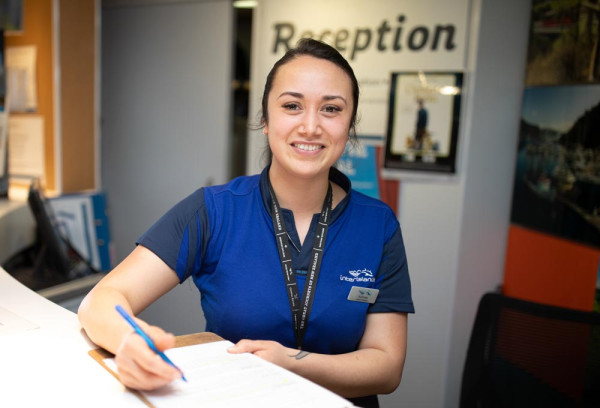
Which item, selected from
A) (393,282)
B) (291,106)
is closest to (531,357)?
(393,282)

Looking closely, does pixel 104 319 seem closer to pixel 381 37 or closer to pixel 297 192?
pixel 297 192

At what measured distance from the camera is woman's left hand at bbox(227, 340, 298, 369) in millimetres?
978

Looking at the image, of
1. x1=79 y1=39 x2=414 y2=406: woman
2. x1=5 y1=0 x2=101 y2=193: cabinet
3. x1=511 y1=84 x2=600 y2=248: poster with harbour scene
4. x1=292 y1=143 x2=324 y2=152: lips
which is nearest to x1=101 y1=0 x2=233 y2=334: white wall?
x1=5 y1=0 x2=101 y2=193: cabinet

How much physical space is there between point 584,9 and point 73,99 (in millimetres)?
2528

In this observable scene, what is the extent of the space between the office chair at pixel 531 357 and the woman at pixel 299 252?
39 centimetres

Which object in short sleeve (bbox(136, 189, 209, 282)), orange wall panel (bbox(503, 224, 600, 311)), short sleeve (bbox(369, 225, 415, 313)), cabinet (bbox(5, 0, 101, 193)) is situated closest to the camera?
short sleeve (bbox(136, 189, 209, 282))

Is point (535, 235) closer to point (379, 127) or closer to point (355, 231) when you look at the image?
point (379, 127)

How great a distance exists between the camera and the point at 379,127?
2955mm

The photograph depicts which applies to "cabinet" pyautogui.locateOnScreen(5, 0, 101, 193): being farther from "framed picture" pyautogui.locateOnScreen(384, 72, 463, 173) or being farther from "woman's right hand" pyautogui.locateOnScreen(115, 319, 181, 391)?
"woman's right hand" pyautogui.locateOnScreen(115, 319, 181, 391)

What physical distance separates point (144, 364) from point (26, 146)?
241 cm

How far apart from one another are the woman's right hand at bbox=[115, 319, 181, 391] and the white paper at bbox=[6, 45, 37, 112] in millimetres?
2333

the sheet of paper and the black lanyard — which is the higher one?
the black lanyard

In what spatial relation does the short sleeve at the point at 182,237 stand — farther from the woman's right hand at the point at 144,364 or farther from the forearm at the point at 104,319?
the woman's right hand at the point at 144,364

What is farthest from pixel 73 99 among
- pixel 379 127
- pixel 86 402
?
pixel 86 402
